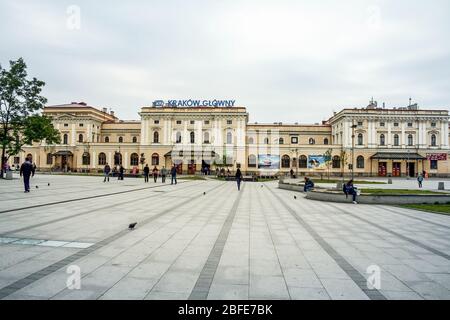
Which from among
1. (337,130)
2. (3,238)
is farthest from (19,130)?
(337,130)

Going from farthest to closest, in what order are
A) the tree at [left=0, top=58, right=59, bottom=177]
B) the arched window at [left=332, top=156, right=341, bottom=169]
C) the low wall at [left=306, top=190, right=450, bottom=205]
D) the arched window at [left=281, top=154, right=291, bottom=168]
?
1. the arched window at [left=281, top=154, right=291, bottom=168]
2. the arched window at [left=332, top=156, right=341, bottom=169]
3. the tree at [left=0, top=58, right=59, bottom=177]
4. the low wall at [left=306, top=190, right=450, bottom=205]

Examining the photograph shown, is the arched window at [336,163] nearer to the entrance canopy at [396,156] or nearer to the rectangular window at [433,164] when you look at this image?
the entrance canopy at [396,156]

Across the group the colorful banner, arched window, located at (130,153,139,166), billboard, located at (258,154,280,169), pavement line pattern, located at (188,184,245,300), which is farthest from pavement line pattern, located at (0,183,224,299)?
the colorful banner

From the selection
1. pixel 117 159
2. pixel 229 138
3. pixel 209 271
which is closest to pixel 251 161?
pixel 229 138

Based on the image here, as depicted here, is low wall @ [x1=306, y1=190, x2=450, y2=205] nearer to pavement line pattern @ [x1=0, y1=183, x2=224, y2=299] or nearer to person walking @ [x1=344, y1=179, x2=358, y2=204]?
person walking @ [x1=344, y1=179, x2=358, y2=204]

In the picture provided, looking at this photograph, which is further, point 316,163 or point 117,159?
point 117,159

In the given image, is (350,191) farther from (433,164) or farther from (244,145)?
(433,164)

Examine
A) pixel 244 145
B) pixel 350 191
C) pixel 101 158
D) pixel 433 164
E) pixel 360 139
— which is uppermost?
pixel 360 139

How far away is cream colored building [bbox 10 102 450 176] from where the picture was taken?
56.7 m

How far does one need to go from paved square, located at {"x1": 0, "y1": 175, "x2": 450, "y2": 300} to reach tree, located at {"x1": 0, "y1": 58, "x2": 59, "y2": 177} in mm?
24429

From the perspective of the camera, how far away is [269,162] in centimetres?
5900

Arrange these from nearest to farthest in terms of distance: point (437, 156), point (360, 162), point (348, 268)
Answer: point (348, 268)
point (437, 156)
point (360, 162)

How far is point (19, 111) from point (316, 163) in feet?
157

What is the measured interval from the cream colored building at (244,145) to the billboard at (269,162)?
14 centimetres
